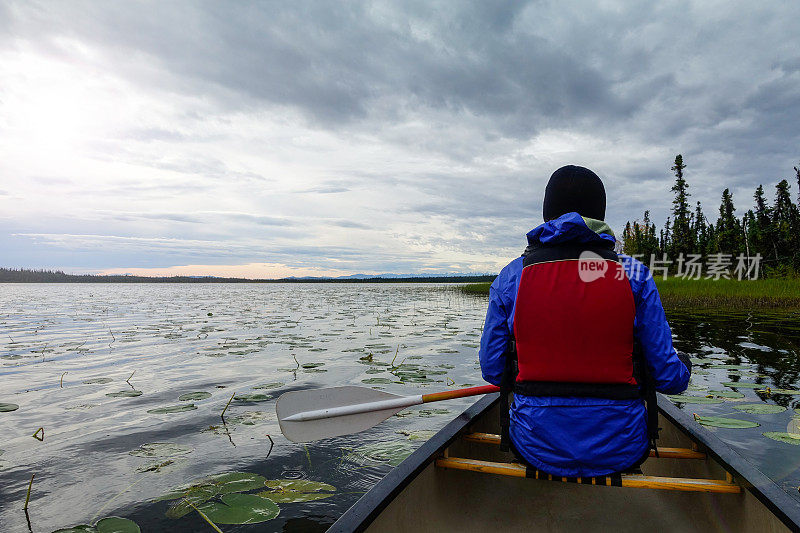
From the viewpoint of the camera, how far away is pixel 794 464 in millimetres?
3416

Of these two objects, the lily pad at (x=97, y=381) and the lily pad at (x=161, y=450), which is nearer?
the lily pad at (x=161, y=450)

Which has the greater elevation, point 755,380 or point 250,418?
point 755,380

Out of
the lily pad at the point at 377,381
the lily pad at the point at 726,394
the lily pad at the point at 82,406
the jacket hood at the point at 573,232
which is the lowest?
the lily pad at the point at 82,406

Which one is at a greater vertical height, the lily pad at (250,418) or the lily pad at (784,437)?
the lily pad at (784,437)

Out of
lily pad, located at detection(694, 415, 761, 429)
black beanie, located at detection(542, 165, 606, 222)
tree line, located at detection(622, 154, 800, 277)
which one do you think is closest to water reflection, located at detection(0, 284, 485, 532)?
black beanie, located at detection(542, 165, 606, 222)

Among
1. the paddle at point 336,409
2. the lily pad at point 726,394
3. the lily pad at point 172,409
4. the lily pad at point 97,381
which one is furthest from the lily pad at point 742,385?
the lily pad at point 97,381

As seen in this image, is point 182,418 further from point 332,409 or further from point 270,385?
point 332,409

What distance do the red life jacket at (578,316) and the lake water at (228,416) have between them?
1.83 meters

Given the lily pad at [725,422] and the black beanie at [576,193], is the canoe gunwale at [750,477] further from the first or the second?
the lily pad at [725,422]

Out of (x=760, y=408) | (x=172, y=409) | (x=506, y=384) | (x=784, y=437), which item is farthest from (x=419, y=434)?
(x=760, y=408)

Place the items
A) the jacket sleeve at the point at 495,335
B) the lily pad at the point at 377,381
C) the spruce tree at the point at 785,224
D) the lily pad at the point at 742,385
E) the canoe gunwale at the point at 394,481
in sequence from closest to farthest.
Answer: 1. the canoe gunwale at the point at 394,481
2. the jacket sleeve at the point at 495,335
3. the lily pad at the point at 742,385
4. the lily pad at the point at 377,381
5. the spruce tree at the point at 785,224

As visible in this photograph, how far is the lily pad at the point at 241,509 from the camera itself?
2.55 meters

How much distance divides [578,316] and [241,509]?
2380 millimetres

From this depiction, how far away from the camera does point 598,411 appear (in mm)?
1912
